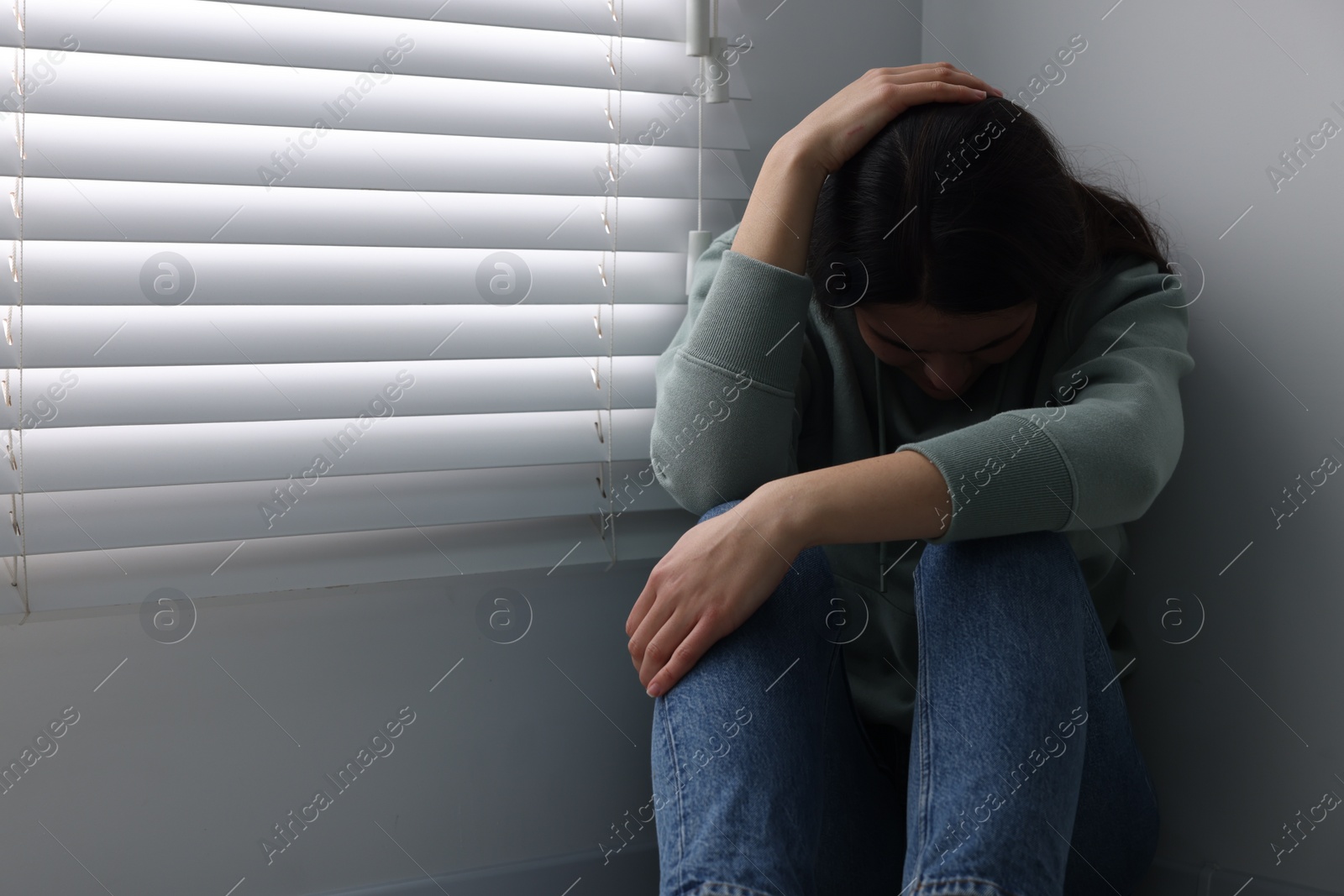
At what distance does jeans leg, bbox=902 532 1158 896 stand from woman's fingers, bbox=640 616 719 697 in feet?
0.51

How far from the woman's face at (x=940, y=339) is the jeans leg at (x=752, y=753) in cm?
21

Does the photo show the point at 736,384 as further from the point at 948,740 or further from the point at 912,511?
the point at 948,740

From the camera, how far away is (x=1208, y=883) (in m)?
0.92

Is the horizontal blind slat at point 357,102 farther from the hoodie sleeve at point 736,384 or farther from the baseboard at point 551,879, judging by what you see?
the baseboard at point 551,879

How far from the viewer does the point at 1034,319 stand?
34.5 inches

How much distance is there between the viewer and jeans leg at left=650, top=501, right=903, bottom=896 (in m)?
0.60

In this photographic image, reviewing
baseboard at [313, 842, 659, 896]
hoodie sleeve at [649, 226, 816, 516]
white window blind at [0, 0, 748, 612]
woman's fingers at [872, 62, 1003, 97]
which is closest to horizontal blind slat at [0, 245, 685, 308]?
white window blind at [0, 0, 748, 612]

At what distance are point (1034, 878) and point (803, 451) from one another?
50 centimetres

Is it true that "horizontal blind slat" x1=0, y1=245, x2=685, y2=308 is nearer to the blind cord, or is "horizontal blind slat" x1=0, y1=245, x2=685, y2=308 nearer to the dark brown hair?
the blind cord

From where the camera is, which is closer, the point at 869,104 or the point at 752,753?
the point at 752,753

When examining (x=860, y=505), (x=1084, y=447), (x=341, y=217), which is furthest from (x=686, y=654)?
(x=341, y=217)

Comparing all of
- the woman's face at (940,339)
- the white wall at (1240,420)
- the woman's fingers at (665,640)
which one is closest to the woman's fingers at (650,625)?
the woman's fingers at (665,640)

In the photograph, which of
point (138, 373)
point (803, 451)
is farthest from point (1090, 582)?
point (138, 373)

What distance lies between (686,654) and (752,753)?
9 cm
